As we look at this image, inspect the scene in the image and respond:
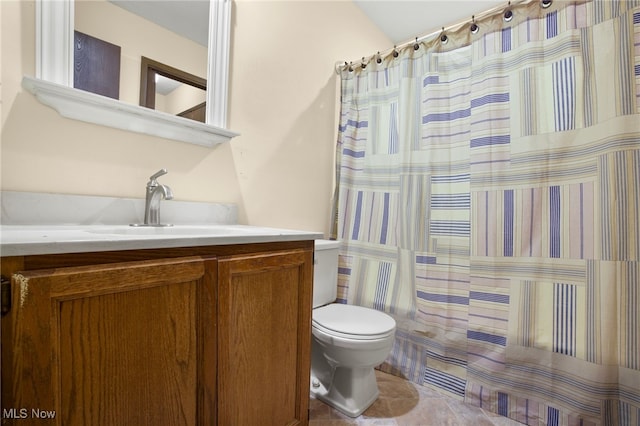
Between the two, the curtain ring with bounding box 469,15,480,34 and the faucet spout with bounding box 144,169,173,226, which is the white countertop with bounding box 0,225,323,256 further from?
the curtain ring with bounding box 469,15,480,34

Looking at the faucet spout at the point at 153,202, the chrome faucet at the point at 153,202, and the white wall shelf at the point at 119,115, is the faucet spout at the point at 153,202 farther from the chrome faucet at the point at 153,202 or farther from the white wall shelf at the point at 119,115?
the white wall shelf at the point at 119,115

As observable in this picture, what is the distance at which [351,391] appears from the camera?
4.46 feet

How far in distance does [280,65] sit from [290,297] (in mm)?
1336

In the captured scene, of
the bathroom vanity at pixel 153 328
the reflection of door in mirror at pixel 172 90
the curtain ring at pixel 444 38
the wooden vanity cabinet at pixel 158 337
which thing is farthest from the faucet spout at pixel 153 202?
the curtain ring at pixel 444 38

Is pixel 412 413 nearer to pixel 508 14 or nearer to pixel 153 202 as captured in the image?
pixel 153 202

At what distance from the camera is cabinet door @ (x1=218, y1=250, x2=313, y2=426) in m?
0.84

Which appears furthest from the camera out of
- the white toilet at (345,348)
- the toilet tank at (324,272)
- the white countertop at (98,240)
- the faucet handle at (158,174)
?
the toilet tank at (324,272)

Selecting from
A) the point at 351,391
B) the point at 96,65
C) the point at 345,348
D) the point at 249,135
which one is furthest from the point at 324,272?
the point at 96,65

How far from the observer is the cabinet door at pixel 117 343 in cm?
54

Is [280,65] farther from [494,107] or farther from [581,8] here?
[581,8]

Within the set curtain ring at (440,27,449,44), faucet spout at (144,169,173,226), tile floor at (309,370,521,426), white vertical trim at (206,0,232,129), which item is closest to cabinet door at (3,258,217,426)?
faucet spout at (144,169,173,226)

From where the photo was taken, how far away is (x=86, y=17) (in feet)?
3.32

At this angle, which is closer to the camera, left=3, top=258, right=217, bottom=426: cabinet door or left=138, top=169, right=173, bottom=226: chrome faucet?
left=3, top=258, right=217, bottom=426: cabinet door

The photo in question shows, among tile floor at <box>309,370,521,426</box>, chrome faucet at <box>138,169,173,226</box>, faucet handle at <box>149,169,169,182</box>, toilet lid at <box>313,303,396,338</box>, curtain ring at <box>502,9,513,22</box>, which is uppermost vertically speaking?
curtain ring at <box>502,9,513,22</box>
